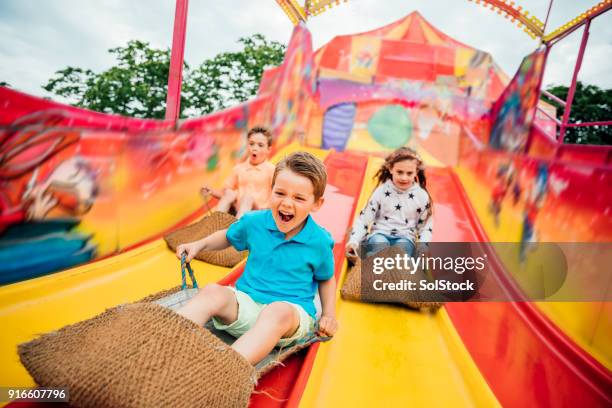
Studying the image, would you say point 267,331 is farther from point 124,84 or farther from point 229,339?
point 124,84

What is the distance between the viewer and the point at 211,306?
1.28 m

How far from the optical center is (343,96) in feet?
23.8

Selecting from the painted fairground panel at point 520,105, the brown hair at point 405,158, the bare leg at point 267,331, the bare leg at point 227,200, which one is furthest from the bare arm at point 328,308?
the painted fairground panel at point 520,105

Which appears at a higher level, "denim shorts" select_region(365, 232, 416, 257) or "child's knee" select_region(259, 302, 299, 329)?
"denim shorts" select_region(365, 232, 416, 257)

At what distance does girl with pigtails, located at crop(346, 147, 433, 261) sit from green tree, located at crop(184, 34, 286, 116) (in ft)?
45.9

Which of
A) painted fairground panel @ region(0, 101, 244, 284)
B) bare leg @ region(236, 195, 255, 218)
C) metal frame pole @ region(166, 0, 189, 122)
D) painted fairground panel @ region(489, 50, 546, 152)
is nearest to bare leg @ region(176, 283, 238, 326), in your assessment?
painted fairground panel @ region(0, 101, 244, 284)

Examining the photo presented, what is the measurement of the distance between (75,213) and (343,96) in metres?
5.94

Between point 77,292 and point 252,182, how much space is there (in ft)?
5.07

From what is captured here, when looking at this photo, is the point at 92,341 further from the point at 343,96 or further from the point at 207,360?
the point at 343,96

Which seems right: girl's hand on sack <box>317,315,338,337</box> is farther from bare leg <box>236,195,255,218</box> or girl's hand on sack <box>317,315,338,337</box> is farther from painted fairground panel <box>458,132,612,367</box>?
bare leg <box>236,195,255,218</box>

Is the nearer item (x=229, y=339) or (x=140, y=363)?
(x=140, y=363)

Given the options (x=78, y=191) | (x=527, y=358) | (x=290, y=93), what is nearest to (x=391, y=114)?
(x=290, y=93)

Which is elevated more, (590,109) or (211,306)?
(590,109)

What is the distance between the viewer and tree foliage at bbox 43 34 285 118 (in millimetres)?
13953
